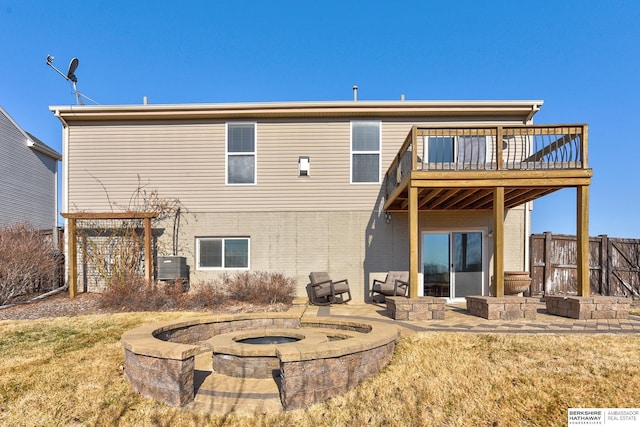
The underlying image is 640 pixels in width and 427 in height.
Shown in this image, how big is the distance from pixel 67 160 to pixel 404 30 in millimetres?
13141

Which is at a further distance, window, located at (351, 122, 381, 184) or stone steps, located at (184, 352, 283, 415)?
window, located at (351, 122, 381, 184)

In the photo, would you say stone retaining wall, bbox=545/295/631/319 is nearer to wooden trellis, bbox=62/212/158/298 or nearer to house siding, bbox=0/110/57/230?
wooden trellis, bbox=62/212/158/298

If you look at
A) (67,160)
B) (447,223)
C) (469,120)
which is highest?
(469,120)

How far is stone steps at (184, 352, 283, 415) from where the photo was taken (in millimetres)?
3365

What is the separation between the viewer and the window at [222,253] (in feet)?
31.3

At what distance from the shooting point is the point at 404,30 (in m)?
14.5

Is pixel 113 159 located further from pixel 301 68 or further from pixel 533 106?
pixel 533 106

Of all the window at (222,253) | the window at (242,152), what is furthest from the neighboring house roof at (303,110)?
the window at (222,253)

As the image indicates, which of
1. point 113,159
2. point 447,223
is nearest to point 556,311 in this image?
point 447,223

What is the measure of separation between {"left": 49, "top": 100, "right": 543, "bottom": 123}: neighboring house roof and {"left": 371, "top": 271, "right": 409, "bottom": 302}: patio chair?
14.0 feet

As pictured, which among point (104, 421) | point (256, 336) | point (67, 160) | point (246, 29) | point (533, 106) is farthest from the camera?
point (246, 29)

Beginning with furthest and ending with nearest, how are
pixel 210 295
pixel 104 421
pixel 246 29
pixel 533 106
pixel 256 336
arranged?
pixel 246 29 → pixel 533 106 → pixel 210 295 → pixel 256 336 → pixel 104 421

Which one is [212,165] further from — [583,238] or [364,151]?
[583,238]

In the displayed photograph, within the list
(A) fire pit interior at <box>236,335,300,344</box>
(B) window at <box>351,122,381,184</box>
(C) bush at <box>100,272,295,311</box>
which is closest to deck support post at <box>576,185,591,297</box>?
(B) window at <box>351,122,381,184</box>
